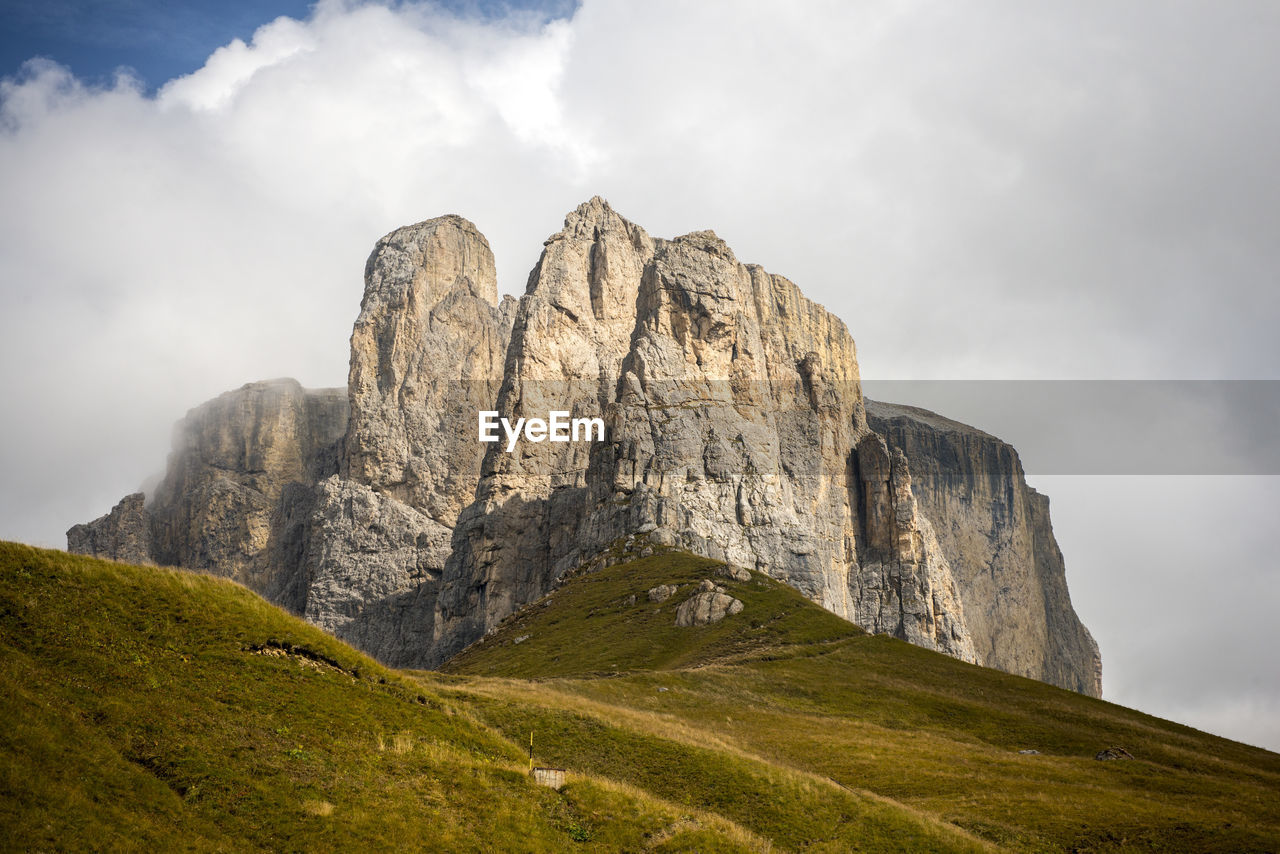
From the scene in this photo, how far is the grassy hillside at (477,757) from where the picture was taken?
24078 millimetres

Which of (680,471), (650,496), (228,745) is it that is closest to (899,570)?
(680,471)

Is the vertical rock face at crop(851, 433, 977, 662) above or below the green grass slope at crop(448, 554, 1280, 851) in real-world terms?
above

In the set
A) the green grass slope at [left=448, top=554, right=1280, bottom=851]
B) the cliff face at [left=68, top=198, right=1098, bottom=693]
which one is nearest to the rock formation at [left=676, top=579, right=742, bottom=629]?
the green grass slope at [left=448, top=554, right=1280, bottom=851]

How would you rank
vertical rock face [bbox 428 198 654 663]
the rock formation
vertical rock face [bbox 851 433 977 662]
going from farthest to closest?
1. vertical rock face [bbox 851 433 977 662]
2. vertical rock face [bbox 428 198 654 663]
3. the rock formation

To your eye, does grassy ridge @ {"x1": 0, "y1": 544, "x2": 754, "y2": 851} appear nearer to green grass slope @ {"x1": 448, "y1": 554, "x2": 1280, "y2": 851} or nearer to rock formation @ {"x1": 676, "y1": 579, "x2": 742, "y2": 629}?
green grass slope @ {"x1": 448, "y1": 554, "x2": 1280, "y2": 851}

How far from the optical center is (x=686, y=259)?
186 meters

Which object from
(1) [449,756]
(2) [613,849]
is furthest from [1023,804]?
(1) [449,756]

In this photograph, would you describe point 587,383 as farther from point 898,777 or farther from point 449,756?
point 449,756

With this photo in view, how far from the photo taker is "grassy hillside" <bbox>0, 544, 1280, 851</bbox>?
24.1 m

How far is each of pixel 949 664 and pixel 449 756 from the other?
67.6m

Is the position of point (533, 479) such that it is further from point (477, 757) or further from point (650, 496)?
point (477, 757)

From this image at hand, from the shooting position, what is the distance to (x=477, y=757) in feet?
111

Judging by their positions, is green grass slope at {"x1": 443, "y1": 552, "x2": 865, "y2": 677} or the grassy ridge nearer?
the grassy ridge

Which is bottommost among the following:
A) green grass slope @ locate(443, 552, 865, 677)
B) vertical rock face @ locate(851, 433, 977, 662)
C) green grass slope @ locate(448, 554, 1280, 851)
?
green grass slope @ locate(448, 554, 1280, 851)
